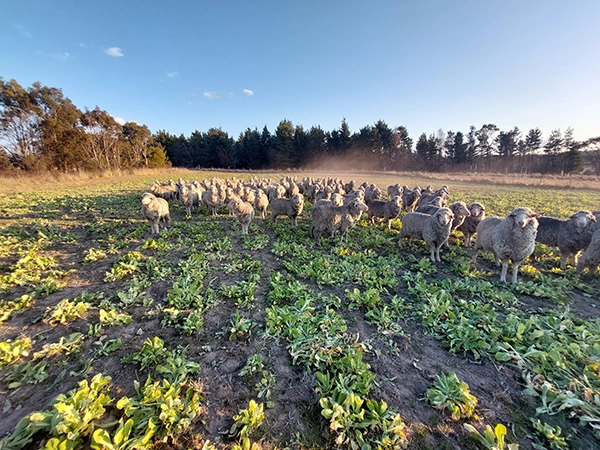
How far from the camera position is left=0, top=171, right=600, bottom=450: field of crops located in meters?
2.82

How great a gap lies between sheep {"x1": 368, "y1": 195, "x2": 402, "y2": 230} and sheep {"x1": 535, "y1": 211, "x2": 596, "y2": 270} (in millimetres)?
5156

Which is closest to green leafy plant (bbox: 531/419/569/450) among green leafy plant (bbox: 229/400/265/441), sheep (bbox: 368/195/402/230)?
green leafy plant (bbox: 229/400/265/441)

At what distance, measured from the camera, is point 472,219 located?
9.20 meters

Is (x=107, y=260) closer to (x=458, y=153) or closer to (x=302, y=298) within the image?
(x=302, y=298)

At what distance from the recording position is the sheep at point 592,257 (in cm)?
659

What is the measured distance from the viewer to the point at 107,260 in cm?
753

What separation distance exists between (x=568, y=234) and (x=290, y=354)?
982 cm

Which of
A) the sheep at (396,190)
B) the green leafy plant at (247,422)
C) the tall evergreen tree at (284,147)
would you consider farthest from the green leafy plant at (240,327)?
the tall evergreen tree at (284,147)

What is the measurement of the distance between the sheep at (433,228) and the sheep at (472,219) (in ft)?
4.95

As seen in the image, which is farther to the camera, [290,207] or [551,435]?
[290,207]

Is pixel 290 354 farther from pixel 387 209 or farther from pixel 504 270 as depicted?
pixel 387 209

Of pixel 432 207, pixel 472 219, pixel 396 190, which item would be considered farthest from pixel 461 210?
pixel 396 190

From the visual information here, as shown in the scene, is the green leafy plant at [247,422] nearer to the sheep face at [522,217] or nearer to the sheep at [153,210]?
the sheep face at [522,217]

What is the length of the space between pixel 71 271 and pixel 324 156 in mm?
66945
